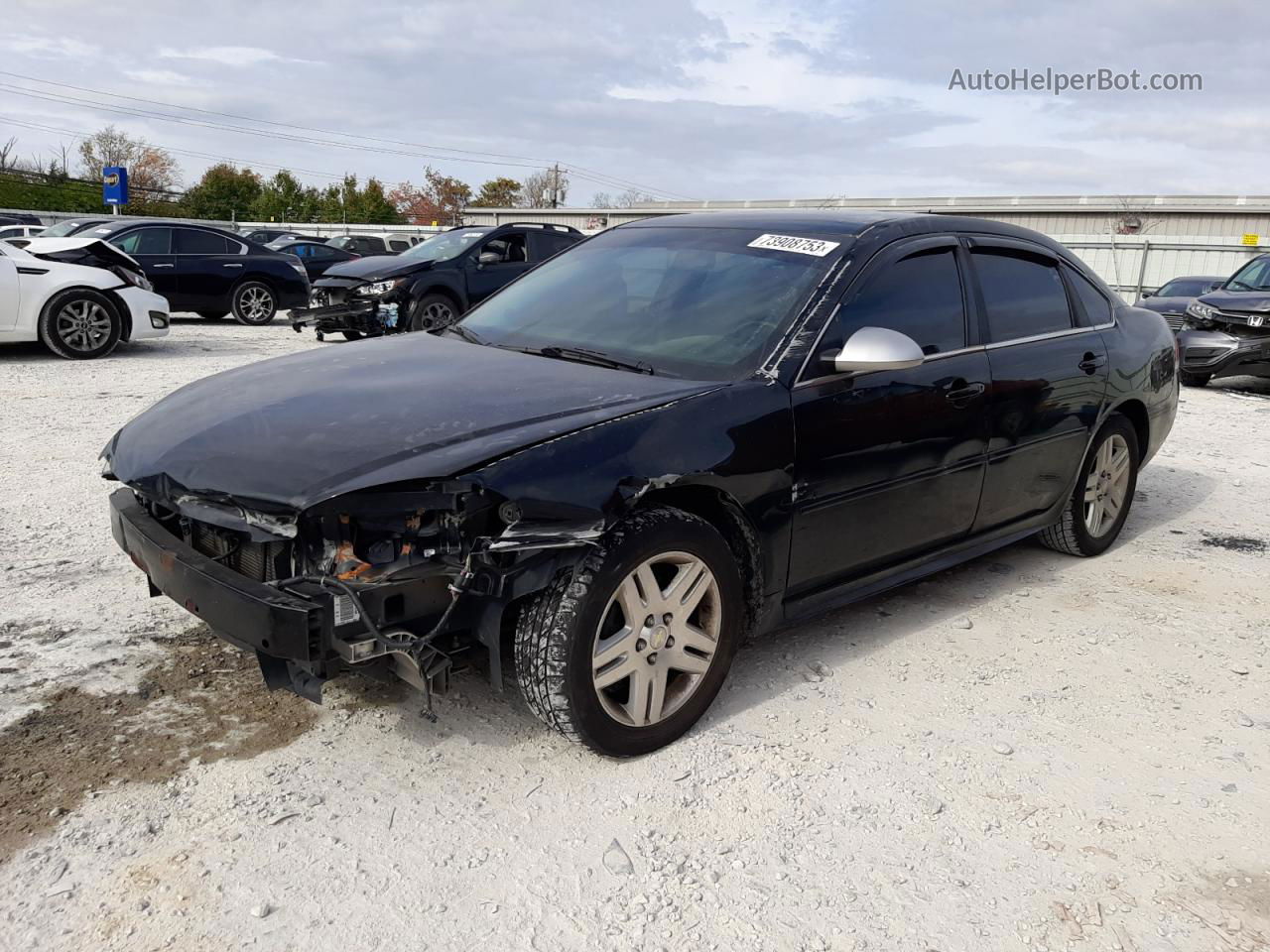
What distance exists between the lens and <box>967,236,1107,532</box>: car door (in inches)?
167

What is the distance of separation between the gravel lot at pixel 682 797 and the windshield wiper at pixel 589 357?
2.84ft

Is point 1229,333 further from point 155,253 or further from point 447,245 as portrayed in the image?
point 155,253

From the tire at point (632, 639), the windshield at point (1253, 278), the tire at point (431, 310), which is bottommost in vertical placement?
the tire at point (632, 639)

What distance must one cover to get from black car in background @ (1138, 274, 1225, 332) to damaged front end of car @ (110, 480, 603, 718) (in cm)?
1317

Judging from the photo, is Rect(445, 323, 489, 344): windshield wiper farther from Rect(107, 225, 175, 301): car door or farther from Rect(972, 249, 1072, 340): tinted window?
Rect(107, 225, 175, 301): car door

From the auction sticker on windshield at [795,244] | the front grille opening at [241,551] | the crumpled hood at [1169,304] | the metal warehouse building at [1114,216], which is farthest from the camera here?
the metal warehouse building at [1114,216]

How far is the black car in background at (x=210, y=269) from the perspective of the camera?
14.0 meters

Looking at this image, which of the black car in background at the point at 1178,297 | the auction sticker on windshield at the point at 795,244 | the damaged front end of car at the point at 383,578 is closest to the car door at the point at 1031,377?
the auction sticker on windshield at the point at 795,244

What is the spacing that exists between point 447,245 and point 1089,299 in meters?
9.34

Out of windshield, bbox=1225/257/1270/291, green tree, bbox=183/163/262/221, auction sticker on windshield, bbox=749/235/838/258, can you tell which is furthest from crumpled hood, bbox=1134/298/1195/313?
green tree, bbox=183/163/262/221

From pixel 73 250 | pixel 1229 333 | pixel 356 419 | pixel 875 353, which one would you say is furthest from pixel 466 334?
pixel 1229 333

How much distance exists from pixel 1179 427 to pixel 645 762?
7956mm

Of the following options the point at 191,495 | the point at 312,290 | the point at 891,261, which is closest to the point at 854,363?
the point at 891,261

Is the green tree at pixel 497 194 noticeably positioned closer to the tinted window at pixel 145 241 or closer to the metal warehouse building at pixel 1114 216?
the metal warehouse building at pixel 1114 216
